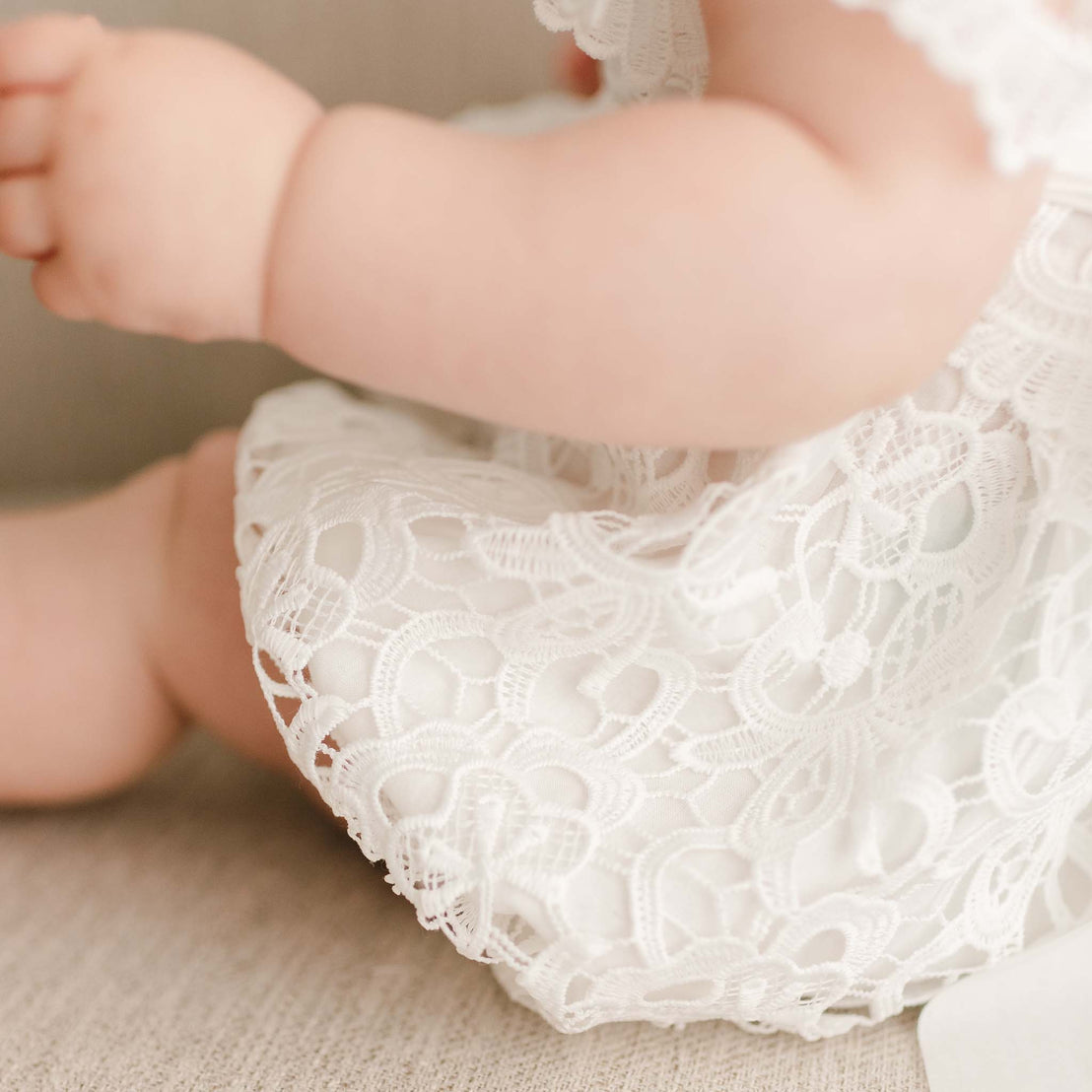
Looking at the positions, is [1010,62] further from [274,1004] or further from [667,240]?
[274,1004]

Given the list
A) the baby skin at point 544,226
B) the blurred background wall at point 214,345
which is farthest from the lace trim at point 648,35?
the blurred background wall at point 214,345

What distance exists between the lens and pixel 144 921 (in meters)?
0.53

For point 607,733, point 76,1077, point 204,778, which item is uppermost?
point 607,733

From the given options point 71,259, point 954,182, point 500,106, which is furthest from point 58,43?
point 500,106

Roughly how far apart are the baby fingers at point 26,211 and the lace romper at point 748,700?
161 millimetres

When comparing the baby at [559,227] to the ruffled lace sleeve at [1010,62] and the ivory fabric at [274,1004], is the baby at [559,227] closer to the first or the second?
the ruffled lace sleeve at [1010,62]

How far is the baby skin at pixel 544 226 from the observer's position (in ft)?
1.11

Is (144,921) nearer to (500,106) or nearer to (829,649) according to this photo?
(829,649)

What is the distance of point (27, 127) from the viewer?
1.12 ft

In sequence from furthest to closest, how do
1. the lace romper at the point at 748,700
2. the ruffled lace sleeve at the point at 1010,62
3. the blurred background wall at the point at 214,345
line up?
the blurred background wall at the point at 214,345 → the lace romper at the point at 748,700 → the ruffled lace sleeve at the point at 1010,62

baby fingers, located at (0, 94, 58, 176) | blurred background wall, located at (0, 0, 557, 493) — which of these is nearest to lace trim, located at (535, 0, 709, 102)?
baby fingers, located at (0, 94, 58, 176)

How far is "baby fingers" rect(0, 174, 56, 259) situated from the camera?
34cm

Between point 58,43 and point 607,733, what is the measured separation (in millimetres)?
301

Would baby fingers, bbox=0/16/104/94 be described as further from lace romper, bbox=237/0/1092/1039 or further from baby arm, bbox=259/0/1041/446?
lace romper, bbox=237/0/1092/1039
